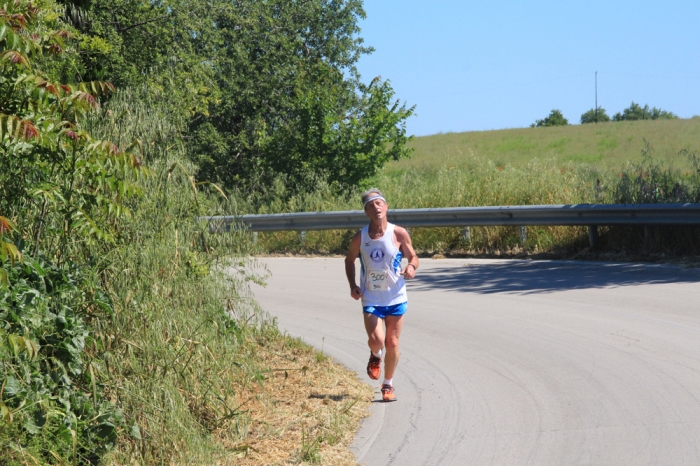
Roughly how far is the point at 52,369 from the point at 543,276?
9.08 m

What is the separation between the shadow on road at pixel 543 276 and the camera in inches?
485

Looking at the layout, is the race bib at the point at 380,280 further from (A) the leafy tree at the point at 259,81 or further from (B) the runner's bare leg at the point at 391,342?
(A) the leafy tree at the point at 259,81

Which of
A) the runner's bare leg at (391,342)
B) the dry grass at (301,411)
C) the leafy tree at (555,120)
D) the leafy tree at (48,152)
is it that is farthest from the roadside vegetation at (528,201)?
the leafy tree at (555,120)

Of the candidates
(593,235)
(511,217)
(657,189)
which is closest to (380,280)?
(593,235)

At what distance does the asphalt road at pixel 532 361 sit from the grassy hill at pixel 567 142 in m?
39.2

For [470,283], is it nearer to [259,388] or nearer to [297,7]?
[259,388]

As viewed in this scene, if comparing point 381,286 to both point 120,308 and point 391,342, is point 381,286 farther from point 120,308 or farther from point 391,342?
point 120,308

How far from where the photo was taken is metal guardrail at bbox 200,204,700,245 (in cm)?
1398

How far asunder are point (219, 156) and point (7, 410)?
24.2 meters

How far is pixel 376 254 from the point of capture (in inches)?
287

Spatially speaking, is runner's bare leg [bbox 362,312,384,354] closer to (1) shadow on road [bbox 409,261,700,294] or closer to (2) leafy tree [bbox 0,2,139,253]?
(2) leafy tree [bbox 0,2,139,253]

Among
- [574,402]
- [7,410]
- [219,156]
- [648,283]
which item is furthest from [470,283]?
[219,156]

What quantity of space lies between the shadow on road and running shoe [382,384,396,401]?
5131mm

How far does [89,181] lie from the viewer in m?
6.30
